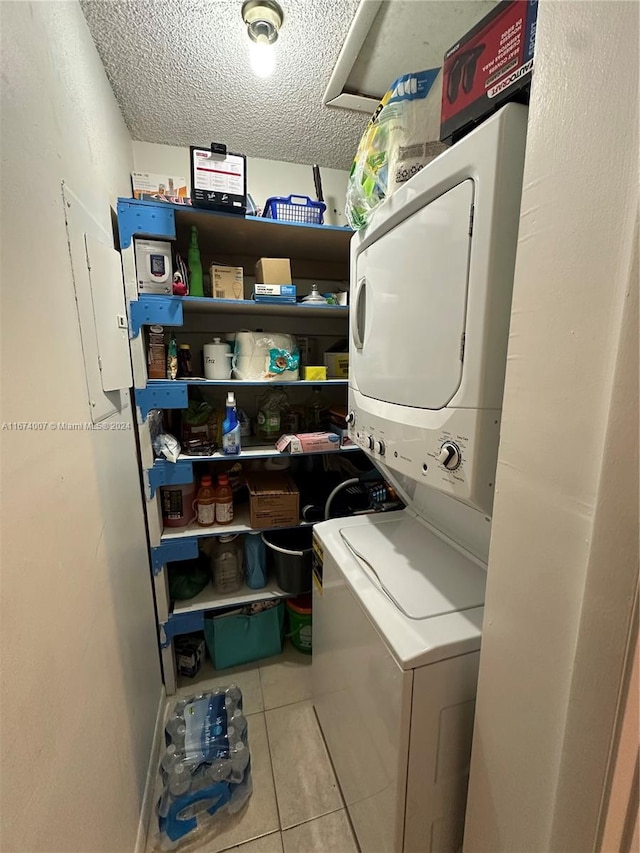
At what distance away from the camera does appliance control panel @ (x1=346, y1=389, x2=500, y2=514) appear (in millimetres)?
728

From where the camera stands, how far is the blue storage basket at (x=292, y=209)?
4.93 feet

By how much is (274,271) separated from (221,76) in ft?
2.24

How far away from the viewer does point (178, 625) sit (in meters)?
1.64

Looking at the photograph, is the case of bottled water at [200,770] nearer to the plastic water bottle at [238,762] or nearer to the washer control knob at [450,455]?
the plastic water bottle at [238,762]

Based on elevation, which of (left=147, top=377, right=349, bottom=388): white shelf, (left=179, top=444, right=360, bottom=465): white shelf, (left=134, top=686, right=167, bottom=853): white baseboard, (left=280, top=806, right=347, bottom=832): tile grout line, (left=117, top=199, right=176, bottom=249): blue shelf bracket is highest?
(left=117, top=199, right=176, bottom=249): blue shelf bracket

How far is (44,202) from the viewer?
71 centimetres

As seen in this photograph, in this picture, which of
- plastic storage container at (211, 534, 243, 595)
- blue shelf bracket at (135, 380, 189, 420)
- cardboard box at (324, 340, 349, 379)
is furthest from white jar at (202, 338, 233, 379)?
plastic storage container at (211, 534, 243, 595)

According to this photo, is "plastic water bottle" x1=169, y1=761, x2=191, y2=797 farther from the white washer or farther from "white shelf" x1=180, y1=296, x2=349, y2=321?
"white shelf" x1=180, y1=296, x2=349, y2=321

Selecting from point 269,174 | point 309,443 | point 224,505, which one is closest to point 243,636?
point 224,505

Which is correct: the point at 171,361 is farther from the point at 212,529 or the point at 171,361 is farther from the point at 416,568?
the point at 416,568

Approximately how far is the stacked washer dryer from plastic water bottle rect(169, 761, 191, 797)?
1.82ft

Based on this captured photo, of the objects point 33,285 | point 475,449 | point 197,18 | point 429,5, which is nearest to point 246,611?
point 475,449

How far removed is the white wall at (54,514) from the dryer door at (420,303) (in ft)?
2.67

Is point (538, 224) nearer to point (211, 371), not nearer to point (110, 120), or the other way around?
point (211, 371)
